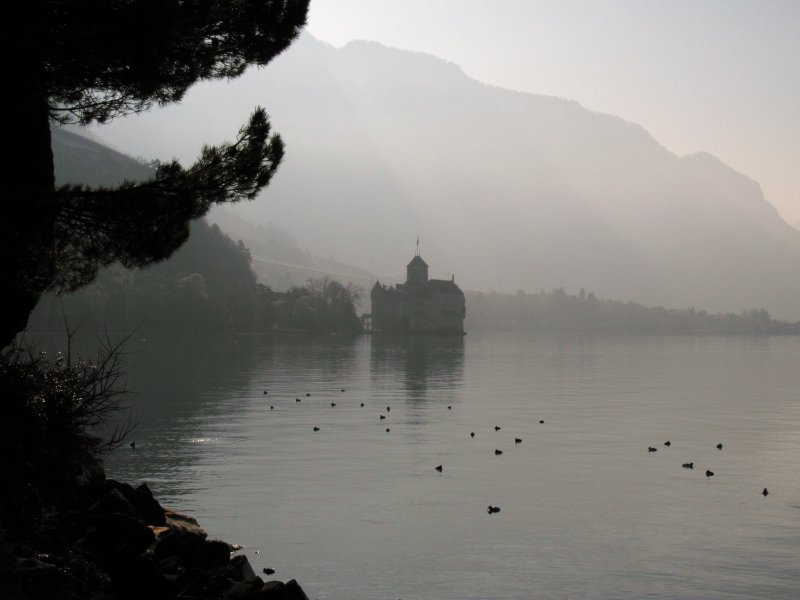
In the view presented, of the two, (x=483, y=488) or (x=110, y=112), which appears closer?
(x=110, y=112)

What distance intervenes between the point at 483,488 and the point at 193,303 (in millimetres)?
142629

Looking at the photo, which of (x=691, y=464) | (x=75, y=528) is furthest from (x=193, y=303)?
(x=75, y=528)

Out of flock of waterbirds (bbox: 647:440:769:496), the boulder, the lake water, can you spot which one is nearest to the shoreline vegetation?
the boulder

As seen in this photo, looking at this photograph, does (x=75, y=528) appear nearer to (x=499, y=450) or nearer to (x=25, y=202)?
(x=25, y=202)

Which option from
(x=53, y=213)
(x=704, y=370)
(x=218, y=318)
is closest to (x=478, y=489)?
(x=53, y=213)

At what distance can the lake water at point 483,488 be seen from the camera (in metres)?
17.9

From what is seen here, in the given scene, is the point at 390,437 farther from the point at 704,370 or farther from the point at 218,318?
the point at 218,318

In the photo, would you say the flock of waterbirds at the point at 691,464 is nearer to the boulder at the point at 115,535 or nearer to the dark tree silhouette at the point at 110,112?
the dark tree silhouette at the point at 110,112

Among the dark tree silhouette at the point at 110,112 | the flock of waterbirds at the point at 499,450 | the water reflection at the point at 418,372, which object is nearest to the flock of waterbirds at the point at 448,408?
the flock of waterbirds at the point at 499,450

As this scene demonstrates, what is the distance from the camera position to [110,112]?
16.6 metres

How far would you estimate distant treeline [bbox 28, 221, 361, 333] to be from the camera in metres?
144

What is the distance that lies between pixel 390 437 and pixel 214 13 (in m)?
24.2

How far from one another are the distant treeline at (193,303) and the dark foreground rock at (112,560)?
11837 centimetres

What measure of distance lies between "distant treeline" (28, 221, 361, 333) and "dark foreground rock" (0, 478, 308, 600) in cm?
11837
